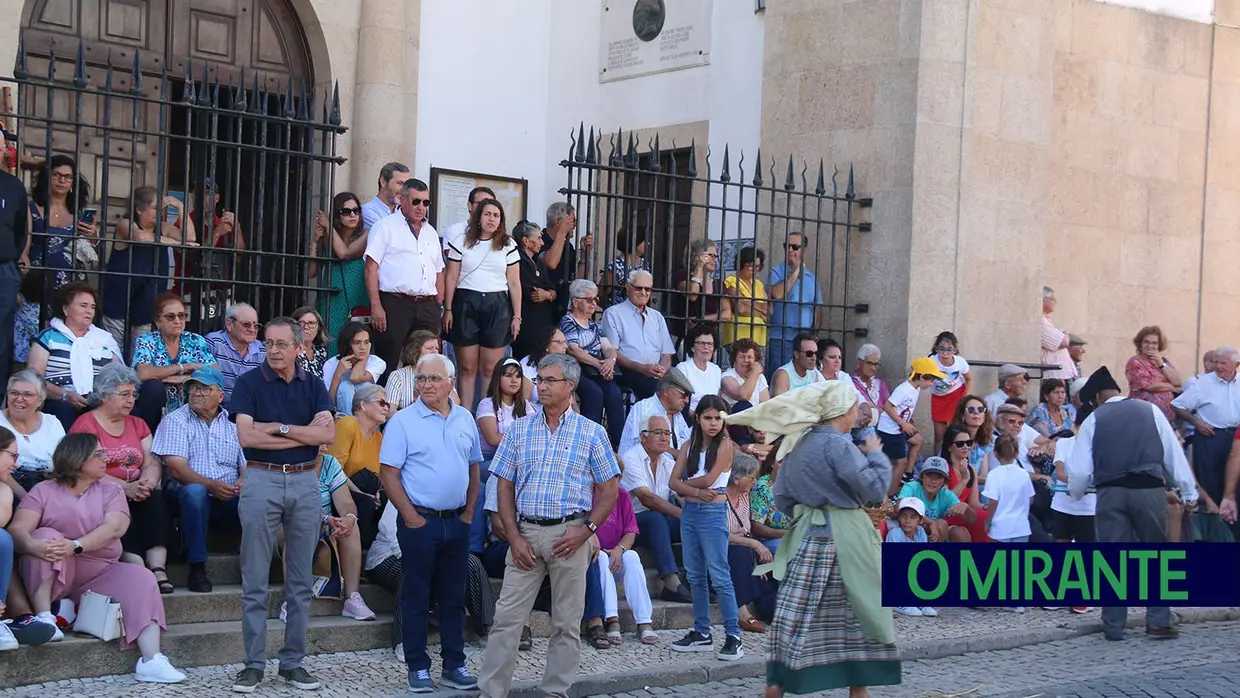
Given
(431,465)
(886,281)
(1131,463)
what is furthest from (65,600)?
(886,281)

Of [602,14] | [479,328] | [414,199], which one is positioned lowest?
[479,328]

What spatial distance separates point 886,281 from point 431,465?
22.4ft

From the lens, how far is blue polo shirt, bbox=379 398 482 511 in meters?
8.43

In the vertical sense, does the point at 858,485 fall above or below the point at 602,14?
below

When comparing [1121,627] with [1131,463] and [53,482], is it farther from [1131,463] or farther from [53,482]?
[53,482]

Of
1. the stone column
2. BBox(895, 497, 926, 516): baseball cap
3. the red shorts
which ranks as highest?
the stone column

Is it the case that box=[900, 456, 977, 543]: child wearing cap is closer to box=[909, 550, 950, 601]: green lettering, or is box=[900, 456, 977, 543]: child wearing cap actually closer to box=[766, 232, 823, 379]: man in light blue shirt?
box=[766, 232, 823, 379]: man in light blue shirt

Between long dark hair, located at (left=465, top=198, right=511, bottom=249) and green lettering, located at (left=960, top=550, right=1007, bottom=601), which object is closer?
green lettering, located at (left=960, top=550, right=1007, bottom=601)

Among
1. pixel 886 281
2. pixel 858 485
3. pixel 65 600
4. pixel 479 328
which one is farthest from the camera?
pixel 886 281

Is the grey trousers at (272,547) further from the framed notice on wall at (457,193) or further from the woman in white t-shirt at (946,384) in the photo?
the woman in white t-shirt at (946,384)

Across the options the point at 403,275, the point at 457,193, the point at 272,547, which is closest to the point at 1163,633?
the point at 403,275

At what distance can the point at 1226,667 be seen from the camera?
32.5ft

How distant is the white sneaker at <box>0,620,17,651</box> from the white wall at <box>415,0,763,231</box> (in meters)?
7.47

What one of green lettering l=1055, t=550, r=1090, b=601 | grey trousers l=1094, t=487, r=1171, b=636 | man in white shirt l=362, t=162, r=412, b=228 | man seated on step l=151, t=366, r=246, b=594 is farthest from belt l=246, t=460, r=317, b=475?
grey trousers l=1094, t=487, r=1171, b=636
